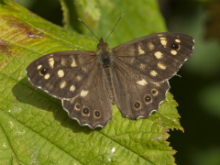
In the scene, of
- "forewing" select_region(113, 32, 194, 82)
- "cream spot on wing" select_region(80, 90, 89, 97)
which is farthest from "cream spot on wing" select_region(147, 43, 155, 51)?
"cream spot on wing" select_region(80, 90, 89, 97)

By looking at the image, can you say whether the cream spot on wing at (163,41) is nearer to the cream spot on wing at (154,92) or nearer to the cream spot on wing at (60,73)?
the cream spot on wing at (154,92)

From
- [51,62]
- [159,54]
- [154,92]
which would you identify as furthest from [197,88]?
[51,62]

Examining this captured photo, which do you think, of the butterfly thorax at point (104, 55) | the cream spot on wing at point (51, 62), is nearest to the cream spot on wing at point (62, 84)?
the cream spot on wing at point (51, 62)

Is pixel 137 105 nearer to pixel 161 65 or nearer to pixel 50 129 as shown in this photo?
pixel 161 65

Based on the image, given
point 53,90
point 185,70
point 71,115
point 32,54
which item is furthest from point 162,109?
point 185,70

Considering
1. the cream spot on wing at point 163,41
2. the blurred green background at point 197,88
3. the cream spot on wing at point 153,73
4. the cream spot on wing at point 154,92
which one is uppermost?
the cream spot on wing at point 163,41

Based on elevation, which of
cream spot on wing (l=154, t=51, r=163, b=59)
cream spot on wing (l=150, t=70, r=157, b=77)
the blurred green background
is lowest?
the blurred green background

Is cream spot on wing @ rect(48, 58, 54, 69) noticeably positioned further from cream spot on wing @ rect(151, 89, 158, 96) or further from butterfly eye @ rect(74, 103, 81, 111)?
cream spot on wing @ rect(151, 89, 158, 96)

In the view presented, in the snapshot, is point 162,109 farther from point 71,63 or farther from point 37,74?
point 37,74
